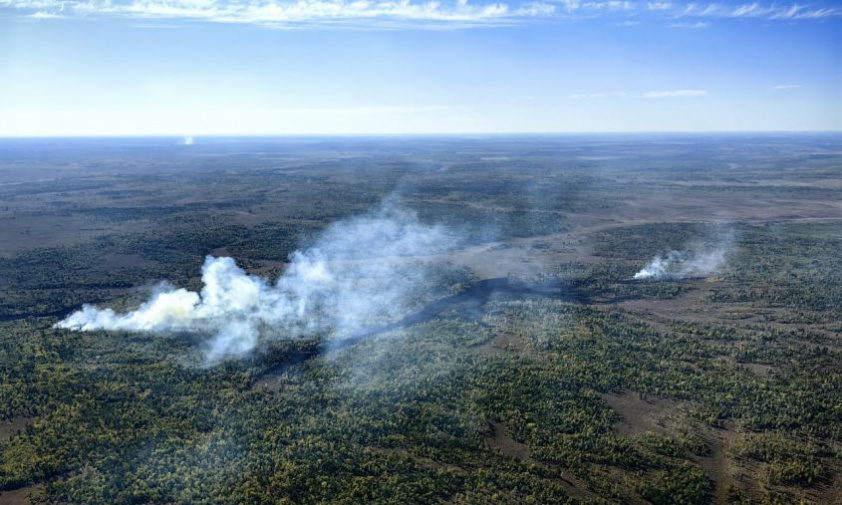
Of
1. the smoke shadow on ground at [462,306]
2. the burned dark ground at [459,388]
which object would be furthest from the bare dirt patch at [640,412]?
the smoke shadow on ground at [462,306]

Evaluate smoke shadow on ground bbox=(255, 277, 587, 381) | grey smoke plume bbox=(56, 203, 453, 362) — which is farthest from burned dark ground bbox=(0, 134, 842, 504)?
grey smoke plume bbox=(56, 203, 453, 362)

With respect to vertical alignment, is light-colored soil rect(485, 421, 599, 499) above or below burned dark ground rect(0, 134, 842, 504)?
below

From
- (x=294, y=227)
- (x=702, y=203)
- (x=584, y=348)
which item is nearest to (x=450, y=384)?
(x=584, y=348)

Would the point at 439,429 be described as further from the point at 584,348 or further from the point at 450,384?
the point at 584,348

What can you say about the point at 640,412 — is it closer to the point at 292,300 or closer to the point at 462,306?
the point at 462,306

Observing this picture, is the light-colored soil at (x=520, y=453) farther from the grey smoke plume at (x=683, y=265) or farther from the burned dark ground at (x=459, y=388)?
the grey smoke plume at (x=683, y=265)

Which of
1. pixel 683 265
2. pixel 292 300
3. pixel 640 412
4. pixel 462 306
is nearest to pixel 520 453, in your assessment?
pixel 640 412

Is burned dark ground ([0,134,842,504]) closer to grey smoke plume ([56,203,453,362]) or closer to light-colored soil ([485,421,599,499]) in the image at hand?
light-colored soil ([485,421,599,499])
